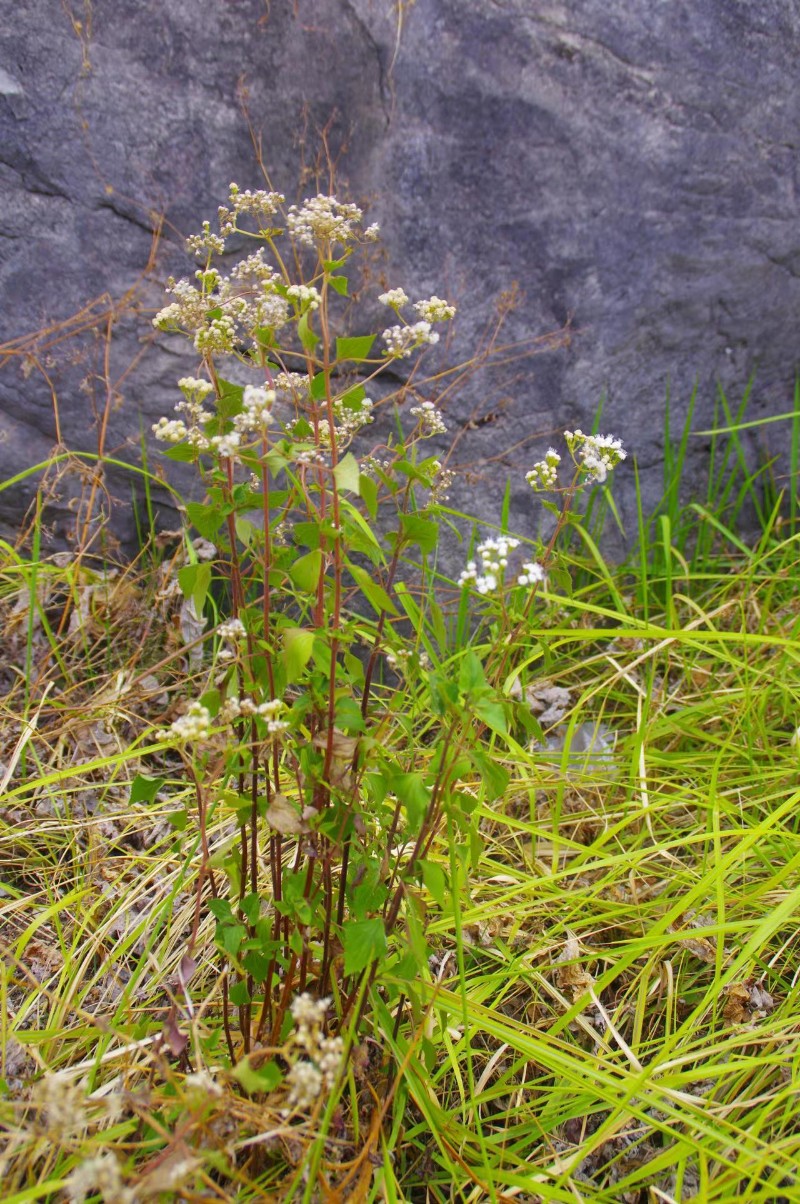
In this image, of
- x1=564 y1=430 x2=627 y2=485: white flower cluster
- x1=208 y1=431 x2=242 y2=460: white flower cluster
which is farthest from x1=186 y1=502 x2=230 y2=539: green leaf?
x1=564 y1=430 x2=627 y2=485: white flower cluster

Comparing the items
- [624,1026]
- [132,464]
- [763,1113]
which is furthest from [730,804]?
[132,464]

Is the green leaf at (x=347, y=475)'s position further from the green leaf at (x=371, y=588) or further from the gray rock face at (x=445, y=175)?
the gray rock face at (x=445, y=175)

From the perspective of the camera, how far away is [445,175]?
2.21m

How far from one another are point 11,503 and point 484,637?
122 cm

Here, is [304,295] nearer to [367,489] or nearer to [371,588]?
[367,489]

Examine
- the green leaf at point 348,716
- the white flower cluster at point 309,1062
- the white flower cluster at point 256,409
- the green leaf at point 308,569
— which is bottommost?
the white flower cluster at point 309,1062

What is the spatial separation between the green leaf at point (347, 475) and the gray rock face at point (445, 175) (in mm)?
1380

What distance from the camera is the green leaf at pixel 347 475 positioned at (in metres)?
0.91

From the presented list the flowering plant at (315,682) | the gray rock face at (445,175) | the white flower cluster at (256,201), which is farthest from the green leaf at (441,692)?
the gray rock face at (445,175)

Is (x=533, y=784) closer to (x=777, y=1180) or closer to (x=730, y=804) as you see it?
(x=730, y=804)

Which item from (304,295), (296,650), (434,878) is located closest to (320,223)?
(304,295)

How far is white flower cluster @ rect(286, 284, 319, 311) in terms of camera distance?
0.94 metres

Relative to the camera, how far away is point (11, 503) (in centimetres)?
227

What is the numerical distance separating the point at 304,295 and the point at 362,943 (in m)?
0.70
